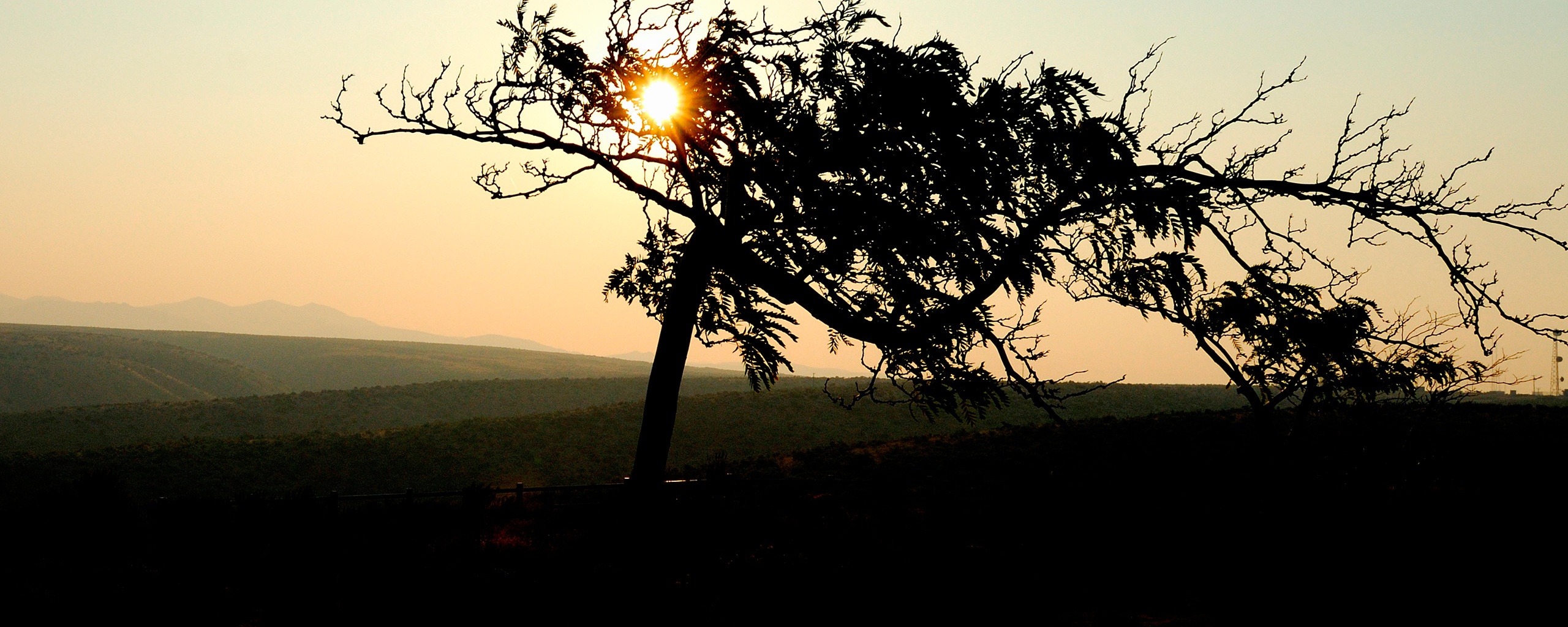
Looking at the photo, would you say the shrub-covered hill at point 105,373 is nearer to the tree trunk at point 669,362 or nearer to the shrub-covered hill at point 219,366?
the shrub-covered hill at point 219,366

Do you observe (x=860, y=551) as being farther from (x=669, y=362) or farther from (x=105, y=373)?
(x=105, y=373)

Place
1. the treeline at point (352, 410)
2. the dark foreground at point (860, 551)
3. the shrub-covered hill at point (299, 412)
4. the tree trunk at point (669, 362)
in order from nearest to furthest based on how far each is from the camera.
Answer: the dark foreground at point (860, 551), the tree trunk at point (669, 362), the shrub-covered hill at point (299, 412), the treeline at point (352, 410)

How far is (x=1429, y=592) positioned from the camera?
37.2ft

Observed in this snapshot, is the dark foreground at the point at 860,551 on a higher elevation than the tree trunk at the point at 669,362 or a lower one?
lower

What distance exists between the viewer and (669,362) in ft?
43.4

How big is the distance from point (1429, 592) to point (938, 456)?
1785 centimetres

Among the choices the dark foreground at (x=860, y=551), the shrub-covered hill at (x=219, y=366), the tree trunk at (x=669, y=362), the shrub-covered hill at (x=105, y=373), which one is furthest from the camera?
the shrub-covered hill at (x=219, y=366)

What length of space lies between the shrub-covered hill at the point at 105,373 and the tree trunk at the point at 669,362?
85.4m

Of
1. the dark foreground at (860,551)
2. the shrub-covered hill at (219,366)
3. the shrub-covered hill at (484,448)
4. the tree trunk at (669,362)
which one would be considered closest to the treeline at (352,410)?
the shrub-covered hill at (484,448)

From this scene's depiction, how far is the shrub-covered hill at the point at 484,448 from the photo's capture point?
125 feet

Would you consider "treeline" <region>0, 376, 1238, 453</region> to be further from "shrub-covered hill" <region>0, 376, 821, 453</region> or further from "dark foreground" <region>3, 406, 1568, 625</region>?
"dark foreground" <region>3, 406, 1568, 625</region>

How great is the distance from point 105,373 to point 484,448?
64.1 meters

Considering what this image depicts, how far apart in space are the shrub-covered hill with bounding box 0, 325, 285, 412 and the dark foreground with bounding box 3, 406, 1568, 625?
75.1 metres

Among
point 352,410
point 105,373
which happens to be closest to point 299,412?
point 352,410
